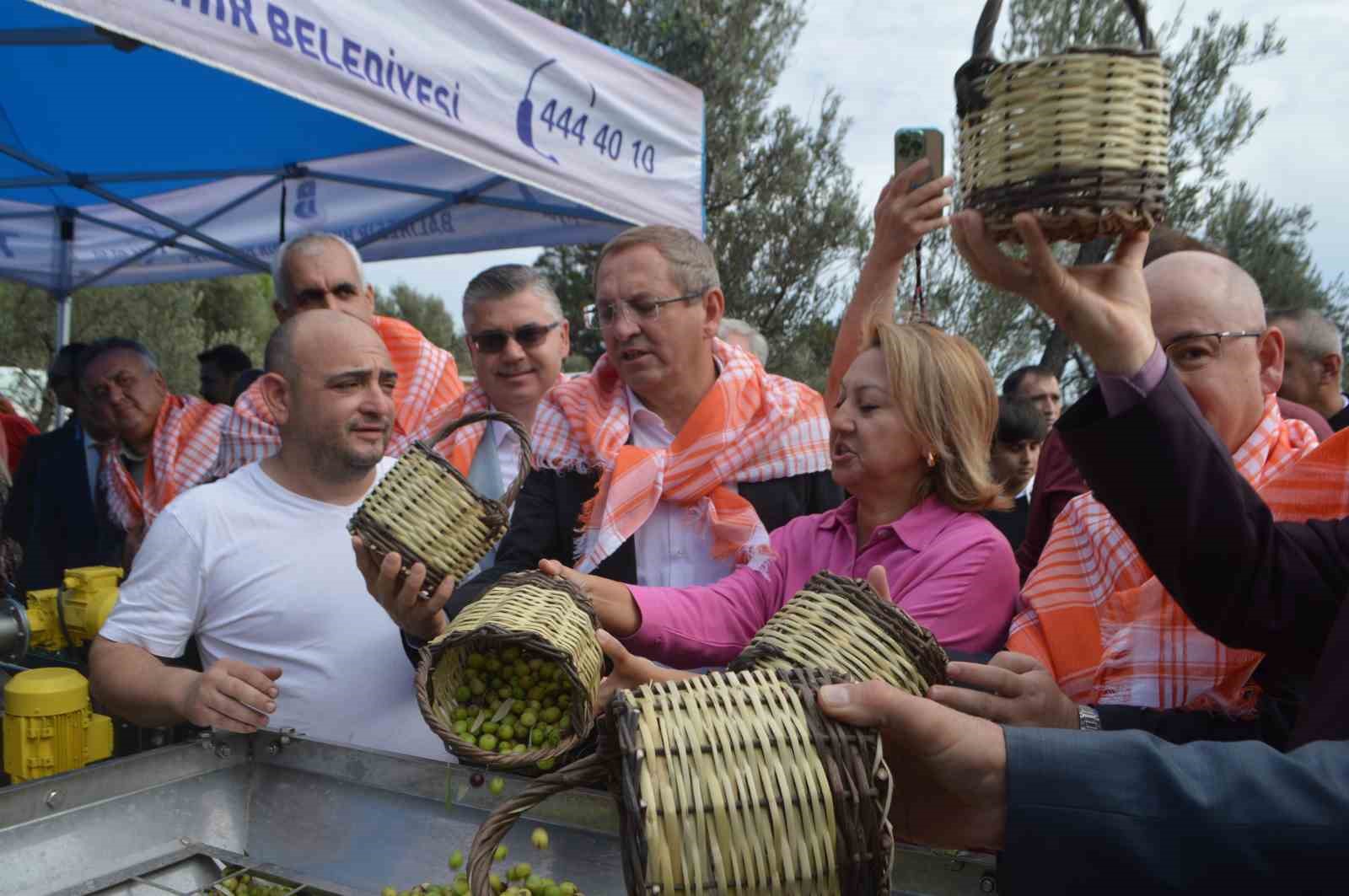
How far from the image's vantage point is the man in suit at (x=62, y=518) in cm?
481

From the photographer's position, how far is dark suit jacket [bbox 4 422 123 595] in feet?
15.8

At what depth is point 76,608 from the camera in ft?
10.4

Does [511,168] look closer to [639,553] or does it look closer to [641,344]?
[641,344]

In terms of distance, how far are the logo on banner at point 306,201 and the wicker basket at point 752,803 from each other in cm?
597

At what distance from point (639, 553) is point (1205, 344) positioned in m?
1.45

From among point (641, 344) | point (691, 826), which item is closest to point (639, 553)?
point (641, 344)

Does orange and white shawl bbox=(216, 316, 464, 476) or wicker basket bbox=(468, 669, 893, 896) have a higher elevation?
orange and white shawl bbox=(216, 316, 464, 476)

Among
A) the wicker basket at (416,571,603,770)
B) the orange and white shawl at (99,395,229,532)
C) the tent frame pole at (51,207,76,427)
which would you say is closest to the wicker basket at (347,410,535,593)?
the wicker basket at (416,571,603,770)

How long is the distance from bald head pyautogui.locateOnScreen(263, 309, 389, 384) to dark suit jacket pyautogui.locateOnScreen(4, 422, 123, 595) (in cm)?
251

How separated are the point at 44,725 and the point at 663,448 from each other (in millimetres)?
1565

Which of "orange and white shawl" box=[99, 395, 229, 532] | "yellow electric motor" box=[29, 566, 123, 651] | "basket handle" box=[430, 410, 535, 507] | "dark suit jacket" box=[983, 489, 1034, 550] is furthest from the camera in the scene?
"orange and white shawl" box=[99, 395, 229, 532]

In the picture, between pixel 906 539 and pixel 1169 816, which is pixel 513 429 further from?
pixel 1169 816

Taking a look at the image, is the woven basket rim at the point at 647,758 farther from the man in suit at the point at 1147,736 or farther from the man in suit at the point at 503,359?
the man in suit at the point at 503,359

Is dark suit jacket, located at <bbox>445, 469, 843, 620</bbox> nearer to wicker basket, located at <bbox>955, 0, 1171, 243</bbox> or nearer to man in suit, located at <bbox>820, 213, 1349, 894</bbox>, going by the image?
man in suit, located at <bbox>820, 213, 1349, 894</bbox>
